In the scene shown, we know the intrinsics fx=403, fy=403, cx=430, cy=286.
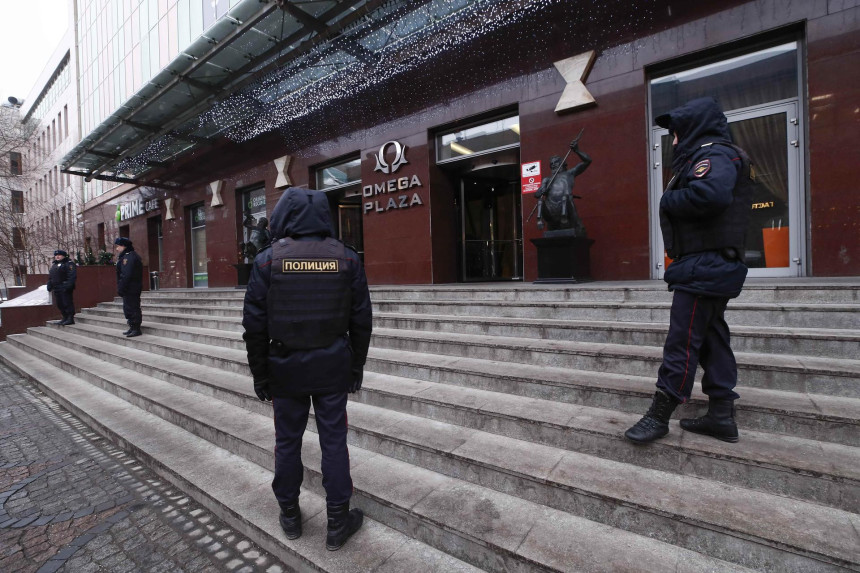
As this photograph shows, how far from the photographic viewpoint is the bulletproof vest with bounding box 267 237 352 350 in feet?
7.25

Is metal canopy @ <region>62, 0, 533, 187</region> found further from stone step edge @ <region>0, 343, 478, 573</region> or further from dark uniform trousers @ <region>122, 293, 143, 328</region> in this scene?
stone step edge @ <region>0, 343, 478, 573</region>

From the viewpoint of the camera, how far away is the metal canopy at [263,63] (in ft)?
26.8

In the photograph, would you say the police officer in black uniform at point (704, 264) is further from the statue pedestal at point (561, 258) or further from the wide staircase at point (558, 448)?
the statue pedestal at point (561, 258)

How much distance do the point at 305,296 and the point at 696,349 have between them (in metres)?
2.26

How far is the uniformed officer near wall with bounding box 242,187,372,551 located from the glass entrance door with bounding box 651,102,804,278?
20.6 feet

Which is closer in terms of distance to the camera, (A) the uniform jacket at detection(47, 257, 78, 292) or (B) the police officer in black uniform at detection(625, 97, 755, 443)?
(B) the police officer in black uniform at detection(625, 97, 755, 443)

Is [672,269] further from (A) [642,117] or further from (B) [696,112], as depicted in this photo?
(A) [642,117]

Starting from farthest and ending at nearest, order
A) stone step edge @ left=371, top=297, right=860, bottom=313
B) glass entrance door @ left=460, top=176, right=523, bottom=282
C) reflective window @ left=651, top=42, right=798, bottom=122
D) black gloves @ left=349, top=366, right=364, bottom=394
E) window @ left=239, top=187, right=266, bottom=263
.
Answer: window @ left=239, top=187, right=266, bottom=263
glass entrance door @ left=460, top=176, right=523, bottom=282
reflective window @ left=651, top=42, right=798, bottom=122
stone step edge @ left=371, top=297, right=860, bottom=313
black gloves @ left=349, top=366, right=364, bottom=394

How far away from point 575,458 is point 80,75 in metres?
30.8

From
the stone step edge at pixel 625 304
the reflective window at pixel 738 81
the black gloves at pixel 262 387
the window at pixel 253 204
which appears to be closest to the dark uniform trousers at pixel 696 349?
the stone step edge at pixel 625 304

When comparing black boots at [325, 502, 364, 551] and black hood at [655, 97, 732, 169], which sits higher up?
black hood at [655, 97, 732, 169]

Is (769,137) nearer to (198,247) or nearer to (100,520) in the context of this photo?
(100,520)

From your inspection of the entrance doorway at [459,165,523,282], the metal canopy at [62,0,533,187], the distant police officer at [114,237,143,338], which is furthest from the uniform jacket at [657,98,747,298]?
the distant police officer at [114,237,143,338]

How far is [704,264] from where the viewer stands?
2.30m
